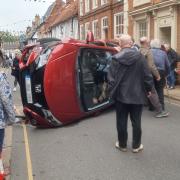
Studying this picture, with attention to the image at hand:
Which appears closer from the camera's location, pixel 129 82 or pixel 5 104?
pixel 5 104

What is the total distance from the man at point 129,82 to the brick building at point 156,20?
1049 centimetres

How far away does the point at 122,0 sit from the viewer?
24.9 m

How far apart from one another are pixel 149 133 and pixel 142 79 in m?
1.76

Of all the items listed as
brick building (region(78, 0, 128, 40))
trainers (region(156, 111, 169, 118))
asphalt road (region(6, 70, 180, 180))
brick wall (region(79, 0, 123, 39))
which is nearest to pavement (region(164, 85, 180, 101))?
trainers (region(156, 111, 169, 118))

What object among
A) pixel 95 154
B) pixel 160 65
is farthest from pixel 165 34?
pixel 95 154

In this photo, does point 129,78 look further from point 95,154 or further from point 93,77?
point 93,77

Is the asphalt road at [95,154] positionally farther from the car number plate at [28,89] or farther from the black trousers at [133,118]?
the car number plate at [28,89]

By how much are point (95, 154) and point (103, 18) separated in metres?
23.1

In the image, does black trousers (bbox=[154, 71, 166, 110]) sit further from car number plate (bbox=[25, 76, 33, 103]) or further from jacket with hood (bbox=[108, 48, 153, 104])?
jacket with hood (bbox=[108, 48, 153, 104])

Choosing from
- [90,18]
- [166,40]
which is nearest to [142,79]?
[166,40]

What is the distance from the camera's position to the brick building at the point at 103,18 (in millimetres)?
26105

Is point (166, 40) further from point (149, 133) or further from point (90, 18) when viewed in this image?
point (90, 18)

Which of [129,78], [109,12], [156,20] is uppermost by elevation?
[109,12]

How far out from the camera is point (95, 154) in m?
7.07
